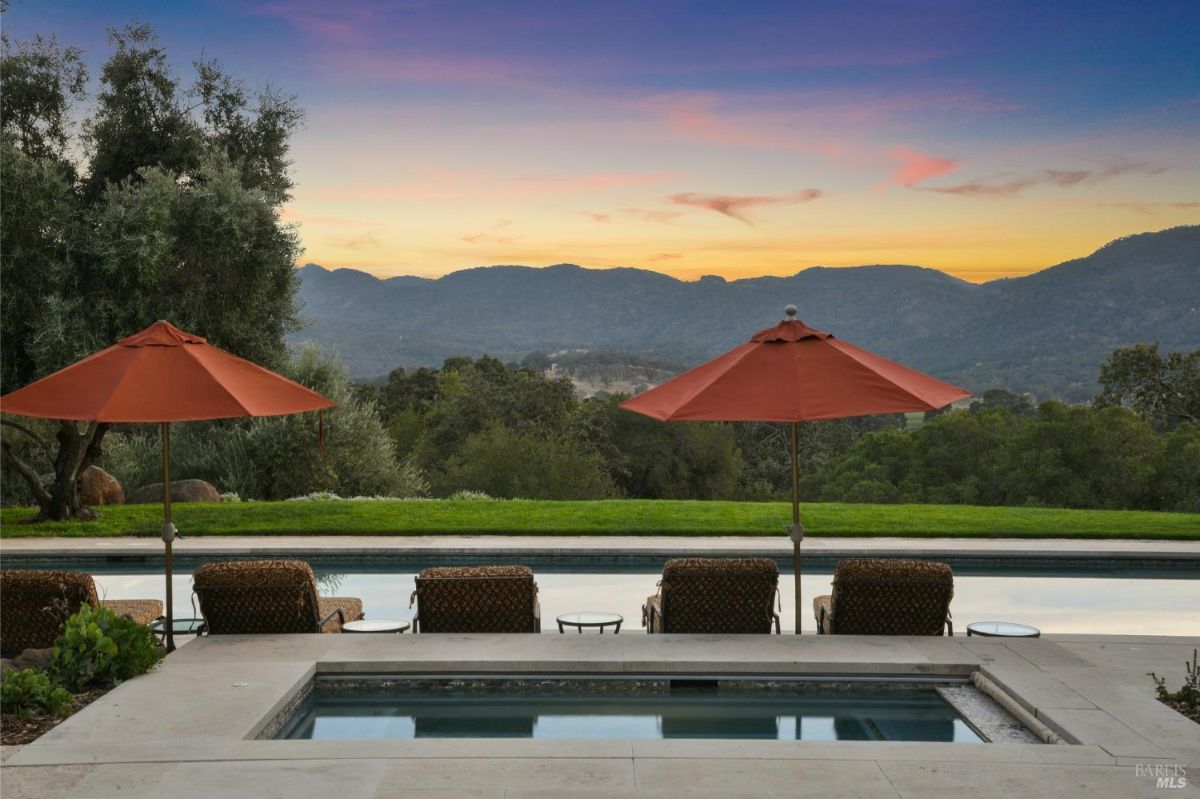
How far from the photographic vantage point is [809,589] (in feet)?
36.7

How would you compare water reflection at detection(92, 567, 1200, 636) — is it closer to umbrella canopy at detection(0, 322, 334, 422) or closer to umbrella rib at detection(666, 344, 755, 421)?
umbrella rib at detection(666, 344, 755, 421)

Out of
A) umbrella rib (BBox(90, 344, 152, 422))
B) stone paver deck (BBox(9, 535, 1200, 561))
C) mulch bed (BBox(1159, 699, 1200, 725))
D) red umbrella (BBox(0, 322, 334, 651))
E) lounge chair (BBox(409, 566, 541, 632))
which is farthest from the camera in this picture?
stone paver deck (BBox(9, 535, 1200, 561))

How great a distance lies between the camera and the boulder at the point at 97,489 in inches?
672

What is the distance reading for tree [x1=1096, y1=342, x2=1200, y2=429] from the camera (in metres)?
31.5

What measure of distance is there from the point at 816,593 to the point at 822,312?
152 ft

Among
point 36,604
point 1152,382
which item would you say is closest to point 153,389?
point 36,604

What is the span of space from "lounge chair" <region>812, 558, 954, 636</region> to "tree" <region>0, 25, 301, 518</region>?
425 inches

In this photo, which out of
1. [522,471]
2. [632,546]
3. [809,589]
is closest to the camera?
[809,589]

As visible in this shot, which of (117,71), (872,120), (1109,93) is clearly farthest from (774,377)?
(1109,93)

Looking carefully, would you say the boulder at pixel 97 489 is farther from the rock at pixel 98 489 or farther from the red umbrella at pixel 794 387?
the red umbrella at pixel 794 387

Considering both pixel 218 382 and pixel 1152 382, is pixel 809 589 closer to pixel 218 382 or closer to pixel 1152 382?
pixel 218 382

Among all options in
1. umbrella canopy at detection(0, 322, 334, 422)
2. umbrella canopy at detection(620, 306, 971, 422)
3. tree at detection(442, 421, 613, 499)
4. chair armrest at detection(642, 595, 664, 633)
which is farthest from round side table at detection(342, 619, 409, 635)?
tree at detection(442, 421, 613, 499)

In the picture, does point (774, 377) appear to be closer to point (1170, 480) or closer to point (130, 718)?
point (130, 718)

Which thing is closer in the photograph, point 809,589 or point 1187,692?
point 1187,692
